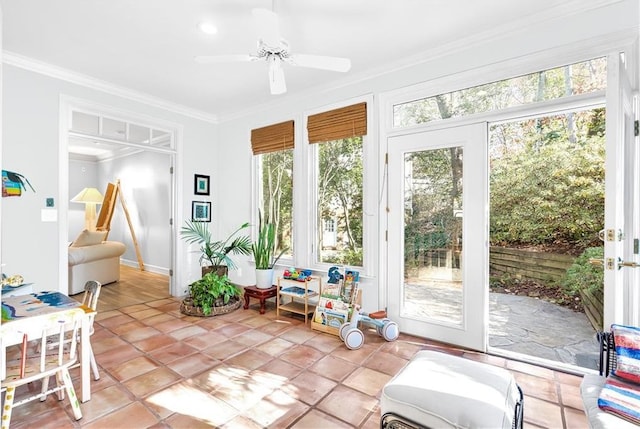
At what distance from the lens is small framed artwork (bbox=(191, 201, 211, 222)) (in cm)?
455

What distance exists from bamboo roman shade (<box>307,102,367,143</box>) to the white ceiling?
335 mm

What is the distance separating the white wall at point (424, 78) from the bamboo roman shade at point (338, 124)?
118 millimetres

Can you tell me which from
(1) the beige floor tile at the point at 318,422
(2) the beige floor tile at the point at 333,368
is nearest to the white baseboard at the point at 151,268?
(2) the beige floor tile at the point at 333,368

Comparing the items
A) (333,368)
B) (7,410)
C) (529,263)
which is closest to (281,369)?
(333,368)

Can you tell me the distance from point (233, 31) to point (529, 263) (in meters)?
5.44

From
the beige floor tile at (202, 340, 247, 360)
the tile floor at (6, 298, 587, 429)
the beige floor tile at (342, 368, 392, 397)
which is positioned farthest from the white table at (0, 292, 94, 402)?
the beige floor tile at (342, 368, 392, 397)

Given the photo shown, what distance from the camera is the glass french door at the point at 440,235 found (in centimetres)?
269

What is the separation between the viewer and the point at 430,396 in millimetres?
1363

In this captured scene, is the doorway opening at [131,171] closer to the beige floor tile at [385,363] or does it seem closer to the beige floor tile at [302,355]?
the beige floor tile at [302,355]

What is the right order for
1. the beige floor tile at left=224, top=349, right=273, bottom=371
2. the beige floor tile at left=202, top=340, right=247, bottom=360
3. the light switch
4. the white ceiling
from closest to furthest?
the white ceiling, the beige floor tile at left=224, top=349, right=273, bottom=371, the beige floor tile at left=202, top=340, right=247, bottom=360, the light switch

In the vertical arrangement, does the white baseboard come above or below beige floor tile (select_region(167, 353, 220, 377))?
above

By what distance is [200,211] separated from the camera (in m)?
4.63

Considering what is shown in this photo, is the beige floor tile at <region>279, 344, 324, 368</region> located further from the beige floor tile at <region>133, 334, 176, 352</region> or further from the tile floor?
the beige floor tile at <region>133, 334, 176, 352</region>

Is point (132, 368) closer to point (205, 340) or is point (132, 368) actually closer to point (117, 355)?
point (117, 355)
